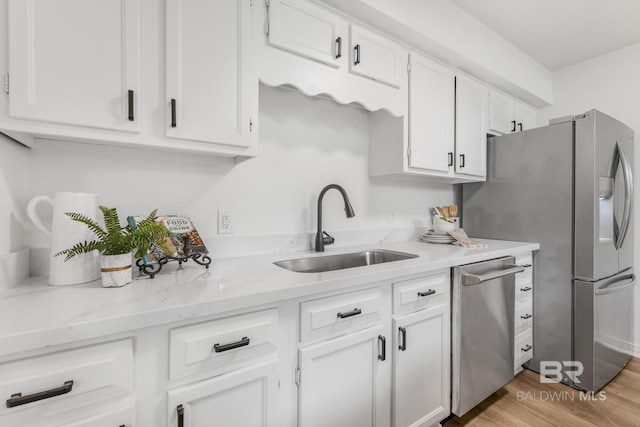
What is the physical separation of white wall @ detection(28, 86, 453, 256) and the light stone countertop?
12.5 inches

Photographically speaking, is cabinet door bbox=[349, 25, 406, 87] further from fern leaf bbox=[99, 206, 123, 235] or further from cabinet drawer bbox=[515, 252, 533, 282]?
cabinet drawer bbox=[515, 252, 533, 282]

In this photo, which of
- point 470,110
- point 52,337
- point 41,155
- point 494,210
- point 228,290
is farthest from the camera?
point 494,210

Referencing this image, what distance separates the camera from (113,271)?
3.03ft

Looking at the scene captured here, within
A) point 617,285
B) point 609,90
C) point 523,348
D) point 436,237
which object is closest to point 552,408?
point 523,348

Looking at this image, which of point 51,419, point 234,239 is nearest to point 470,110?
point 234,239

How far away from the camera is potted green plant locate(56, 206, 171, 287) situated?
0.92 metres

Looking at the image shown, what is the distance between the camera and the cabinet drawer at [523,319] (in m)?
1.97

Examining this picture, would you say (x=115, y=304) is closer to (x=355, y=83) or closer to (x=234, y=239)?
(x=234, y=239)

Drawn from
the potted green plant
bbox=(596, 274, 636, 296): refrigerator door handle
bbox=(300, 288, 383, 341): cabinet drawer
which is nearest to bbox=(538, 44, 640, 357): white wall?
bbox=(596, 274, 636, 296): refrigerator door handle

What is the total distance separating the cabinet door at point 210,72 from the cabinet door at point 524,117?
103 inches

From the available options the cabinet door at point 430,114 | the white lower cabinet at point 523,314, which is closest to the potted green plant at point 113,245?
the cabinet door at point 430,114

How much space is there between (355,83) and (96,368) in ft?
5.22

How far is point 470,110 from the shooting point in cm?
224

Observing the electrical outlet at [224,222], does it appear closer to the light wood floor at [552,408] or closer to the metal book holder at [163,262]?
the metal book holder at [163,262]
